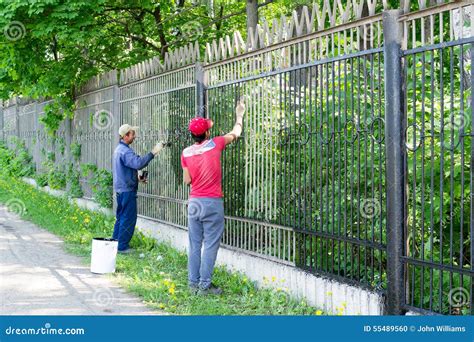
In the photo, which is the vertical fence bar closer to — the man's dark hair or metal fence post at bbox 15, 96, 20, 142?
the man's dark hair

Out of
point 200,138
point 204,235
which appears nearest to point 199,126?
point 200,138

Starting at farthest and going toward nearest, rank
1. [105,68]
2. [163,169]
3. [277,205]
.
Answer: [105,68], [163,169], [277,205]

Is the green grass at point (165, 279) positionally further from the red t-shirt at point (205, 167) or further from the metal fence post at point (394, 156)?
the red t-shirt at point (205, 167)

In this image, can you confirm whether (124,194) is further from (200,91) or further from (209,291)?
(209,291)

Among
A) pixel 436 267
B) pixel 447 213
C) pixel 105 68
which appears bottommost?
pixel 436 267

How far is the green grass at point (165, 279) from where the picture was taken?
6922 mm

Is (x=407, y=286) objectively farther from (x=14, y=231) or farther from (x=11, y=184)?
(x=11, y=184)

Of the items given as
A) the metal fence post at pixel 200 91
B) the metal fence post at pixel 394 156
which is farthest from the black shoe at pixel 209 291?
the metal fence post at pixel 200 91

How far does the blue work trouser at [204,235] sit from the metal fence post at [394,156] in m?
2.41

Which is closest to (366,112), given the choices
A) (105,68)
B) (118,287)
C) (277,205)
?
(277,205)

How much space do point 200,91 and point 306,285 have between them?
12.3ft

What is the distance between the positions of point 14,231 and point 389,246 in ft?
28.5

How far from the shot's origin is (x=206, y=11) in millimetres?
18562

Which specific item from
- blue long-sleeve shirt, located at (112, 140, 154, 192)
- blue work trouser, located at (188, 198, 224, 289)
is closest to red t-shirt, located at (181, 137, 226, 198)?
blue work trouser, located at (188, 198, 224, 289)
